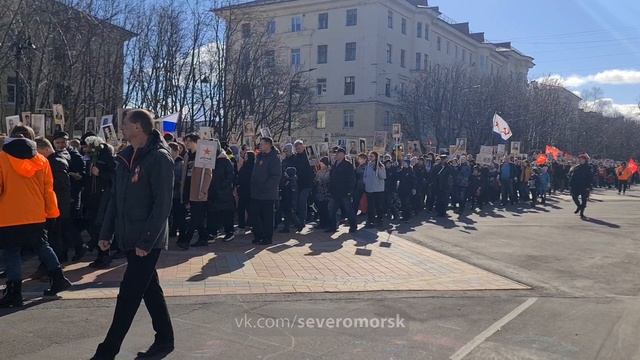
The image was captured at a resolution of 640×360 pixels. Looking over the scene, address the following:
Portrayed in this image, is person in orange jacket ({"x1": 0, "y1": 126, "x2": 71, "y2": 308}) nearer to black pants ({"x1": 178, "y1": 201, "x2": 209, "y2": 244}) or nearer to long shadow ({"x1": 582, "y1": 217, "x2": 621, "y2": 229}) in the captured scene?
black pants ({"x1": 178, "y1": 201, "x2": 209, "y2": 244})

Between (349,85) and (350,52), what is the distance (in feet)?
11.2

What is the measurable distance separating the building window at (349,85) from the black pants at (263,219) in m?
51.0

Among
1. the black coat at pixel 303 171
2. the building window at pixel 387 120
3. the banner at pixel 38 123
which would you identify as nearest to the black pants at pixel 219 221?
the black coat at pixel 303 171

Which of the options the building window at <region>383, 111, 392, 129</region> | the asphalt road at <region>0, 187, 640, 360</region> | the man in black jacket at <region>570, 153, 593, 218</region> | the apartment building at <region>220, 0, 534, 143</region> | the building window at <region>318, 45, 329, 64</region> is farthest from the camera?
the building window at <region>318, 45, 329, 64</region>

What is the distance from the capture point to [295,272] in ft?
27.5

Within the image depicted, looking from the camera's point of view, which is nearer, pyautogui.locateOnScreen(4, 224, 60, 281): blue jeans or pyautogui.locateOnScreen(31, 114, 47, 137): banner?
pyautogui.locateOnScreen(4, 224, 60, 281): blue jeans

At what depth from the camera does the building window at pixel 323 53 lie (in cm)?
6185

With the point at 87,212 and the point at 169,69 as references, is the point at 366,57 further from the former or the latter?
the point at 87,212

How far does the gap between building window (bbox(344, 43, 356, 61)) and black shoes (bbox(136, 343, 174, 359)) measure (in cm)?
5723

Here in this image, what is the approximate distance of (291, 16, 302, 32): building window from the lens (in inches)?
2485

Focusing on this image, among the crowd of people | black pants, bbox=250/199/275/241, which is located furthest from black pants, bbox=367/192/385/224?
black pants, bbox=250/199/275/241

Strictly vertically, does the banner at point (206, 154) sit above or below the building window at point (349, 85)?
below

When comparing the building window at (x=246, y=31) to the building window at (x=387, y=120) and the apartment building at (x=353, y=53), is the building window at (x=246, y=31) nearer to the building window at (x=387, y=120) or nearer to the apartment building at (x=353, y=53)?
the apartment building at (x=353, y=53)

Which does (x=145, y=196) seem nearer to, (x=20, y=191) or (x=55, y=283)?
(x=20, y=191)
